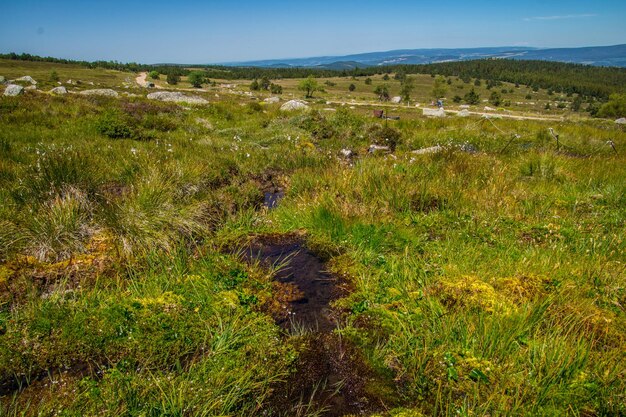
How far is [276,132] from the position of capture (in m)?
14.3

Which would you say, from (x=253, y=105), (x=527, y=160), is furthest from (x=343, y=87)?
(x=527, y=160)

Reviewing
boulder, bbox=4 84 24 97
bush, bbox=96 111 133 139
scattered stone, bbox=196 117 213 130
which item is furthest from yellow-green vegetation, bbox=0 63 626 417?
boulder, bbox=4 84 24 97

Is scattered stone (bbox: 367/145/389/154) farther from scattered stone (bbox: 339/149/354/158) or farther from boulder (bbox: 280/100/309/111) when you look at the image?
boulder (bbox: 280/100/309/111)

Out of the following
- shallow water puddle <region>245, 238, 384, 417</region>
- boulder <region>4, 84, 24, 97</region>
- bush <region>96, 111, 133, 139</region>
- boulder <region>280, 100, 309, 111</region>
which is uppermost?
boulder <region>4, 84, 24, 97</region>

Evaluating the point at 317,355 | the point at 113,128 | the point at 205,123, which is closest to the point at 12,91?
the point at 205,123

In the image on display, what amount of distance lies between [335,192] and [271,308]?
3.21 meters

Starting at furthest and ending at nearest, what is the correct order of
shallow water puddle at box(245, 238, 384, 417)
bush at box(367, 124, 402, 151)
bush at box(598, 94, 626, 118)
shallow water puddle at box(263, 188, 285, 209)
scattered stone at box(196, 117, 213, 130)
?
bush at box(598, 94, 626, 118)
scattered stone at box(196, 117, 213, 130)
bush at box(367, 124, 402, 151)
shallow water puddle at box(263, 188, 285, 209)
shallow water puddle at box(245, 238, 384, 417)

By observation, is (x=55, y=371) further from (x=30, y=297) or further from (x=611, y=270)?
(x=611, y=270)

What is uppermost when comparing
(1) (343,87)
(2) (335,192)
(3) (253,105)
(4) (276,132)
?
(1) (343,87)

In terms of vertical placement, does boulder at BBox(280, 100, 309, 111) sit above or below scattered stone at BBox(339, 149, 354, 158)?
above

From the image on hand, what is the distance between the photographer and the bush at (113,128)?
1130cm

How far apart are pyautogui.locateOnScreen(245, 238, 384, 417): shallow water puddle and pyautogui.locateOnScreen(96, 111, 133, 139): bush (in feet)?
29.6

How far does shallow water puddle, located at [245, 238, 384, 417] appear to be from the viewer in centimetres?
281

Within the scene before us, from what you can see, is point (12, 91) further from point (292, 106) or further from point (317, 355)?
point (317, 355)
